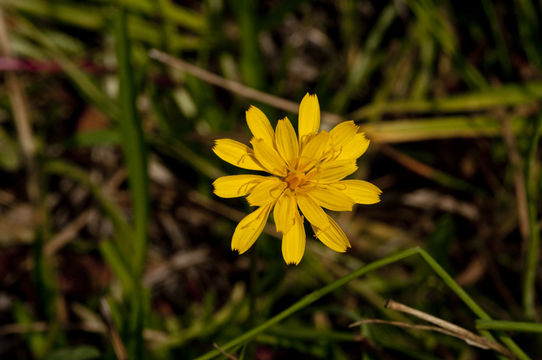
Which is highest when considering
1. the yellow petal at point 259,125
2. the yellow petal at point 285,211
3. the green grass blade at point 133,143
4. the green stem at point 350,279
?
the green grass blade at point 133,143

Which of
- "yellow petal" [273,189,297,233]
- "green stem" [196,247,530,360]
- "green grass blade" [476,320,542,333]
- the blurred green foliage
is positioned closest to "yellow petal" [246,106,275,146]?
"yellow petal" [273,189,297,233]

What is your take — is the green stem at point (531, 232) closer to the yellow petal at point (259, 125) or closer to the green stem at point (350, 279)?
the green stem at point (350, 279)

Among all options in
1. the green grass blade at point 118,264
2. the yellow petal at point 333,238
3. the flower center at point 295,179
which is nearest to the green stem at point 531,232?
the yellow petal at point 333,238

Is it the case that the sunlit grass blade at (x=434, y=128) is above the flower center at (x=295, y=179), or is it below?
above

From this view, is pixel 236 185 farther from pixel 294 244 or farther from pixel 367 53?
pixel 367 53

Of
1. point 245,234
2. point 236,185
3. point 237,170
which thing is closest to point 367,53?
point 237,170

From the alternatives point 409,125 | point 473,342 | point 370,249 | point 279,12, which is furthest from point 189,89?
point 473,342
